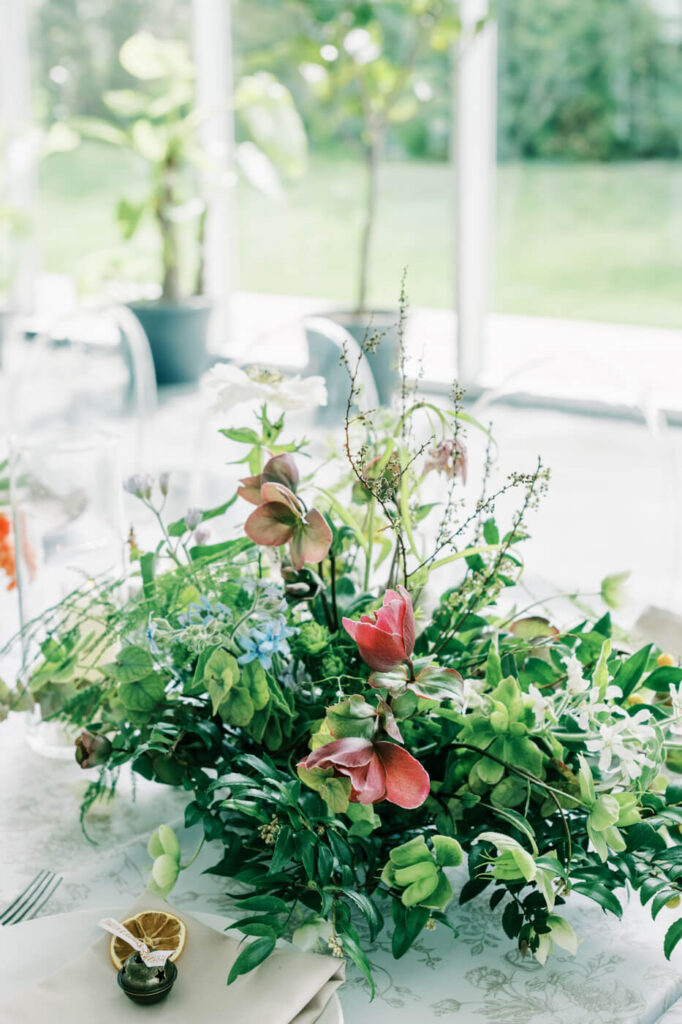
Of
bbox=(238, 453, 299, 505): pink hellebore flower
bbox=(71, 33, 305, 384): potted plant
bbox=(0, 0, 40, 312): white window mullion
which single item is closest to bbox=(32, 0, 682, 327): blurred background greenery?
bbox=(71, 33, 305, 384): potted plant

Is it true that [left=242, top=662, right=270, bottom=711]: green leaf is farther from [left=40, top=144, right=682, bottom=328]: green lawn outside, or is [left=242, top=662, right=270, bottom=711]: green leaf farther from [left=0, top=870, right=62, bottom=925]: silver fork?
[left=40, top=144, right=682, bottom=328]: green lawn outside

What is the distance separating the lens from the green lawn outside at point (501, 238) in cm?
422

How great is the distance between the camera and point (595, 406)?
1628 mm

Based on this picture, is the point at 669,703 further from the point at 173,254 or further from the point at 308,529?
the point at 173,254

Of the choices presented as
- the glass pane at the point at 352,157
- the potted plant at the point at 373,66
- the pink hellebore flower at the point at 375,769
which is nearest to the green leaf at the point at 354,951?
the pink hellebore flower at the point at 375,769

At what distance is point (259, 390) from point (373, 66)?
11.6 feet

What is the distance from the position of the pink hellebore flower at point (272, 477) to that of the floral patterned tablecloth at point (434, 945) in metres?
0.27

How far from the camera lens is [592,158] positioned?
4219 millimetres

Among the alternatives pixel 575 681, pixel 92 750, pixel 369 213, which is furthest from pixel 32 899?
pixel 369 213

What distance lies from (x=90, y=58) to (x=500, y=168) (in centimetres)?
235

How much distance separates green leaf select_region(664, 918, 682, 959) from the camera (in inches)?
27.9

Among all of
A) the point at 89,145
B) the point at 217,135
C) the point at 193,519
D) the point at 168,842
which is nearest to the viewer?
the point at 168,842

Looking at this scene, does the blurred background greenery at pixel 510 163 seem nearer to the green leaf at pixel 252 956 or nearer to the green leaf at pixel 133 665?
the green leaf at pixel 133 665

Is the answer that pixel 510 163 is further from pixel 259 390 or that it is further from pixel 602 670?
pixel 602 670
